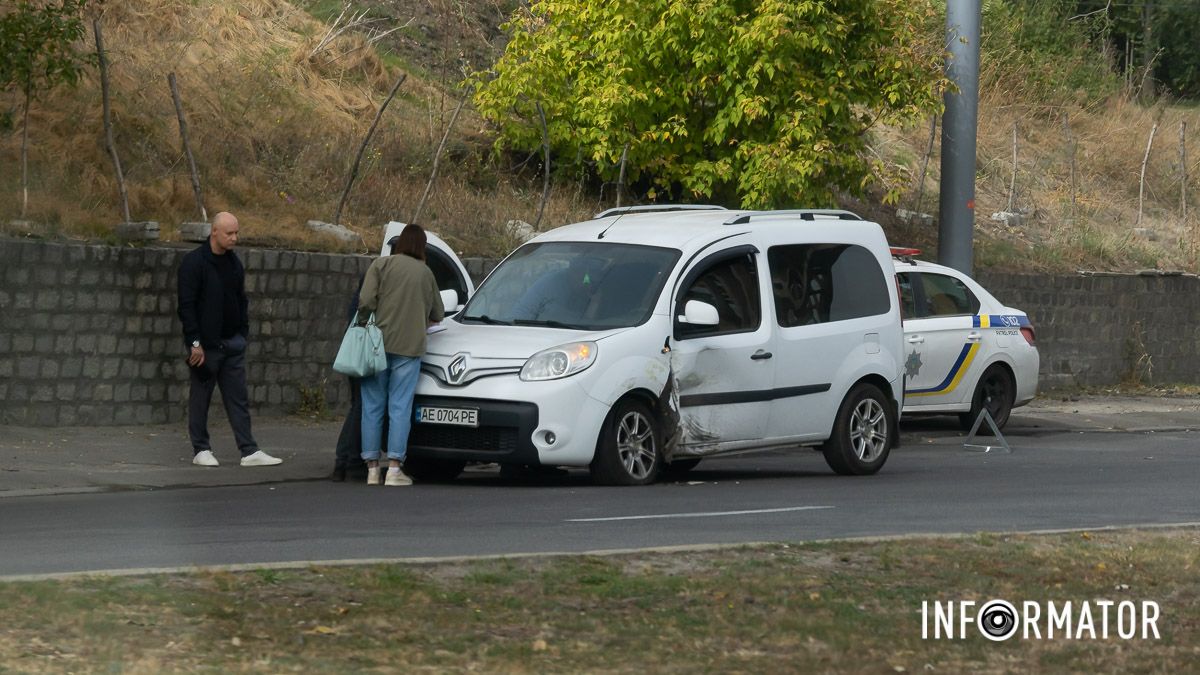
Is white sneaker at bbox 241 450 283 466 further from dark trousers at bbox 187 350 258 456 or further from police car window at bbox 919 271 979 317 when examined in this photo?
police car window at bbox 919 271 979 317

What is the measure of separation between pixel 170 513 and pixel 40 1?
31.7 feet

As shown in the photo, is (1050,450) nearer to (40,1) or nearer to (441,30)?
(40,1)

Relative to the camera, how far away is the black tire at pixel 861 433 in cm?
1369

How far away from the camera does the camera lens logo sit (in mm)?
6671

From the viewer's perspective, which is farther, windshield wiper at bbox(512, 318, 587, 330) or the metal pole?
the metal pole

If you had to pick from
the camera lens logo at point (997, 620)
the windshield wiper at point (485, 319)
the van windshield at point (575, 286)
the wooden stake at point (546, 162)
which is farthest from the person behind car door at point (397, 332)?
the wooden stake at point (546, 162)

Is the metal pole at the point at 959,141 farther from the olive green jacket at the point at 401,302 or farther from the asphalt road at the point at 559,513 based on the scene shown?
the olive green jacket at the point at 401,302

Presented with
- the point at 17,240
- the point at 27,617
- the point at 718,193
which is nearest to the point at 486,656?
the point at 27,617

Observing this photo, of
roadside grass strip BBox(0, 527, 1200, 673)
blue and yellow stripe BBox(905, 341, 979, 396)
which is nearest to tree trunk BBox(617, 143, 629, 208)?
blue and yellow stripe BBox(905, 341, 979, 396)

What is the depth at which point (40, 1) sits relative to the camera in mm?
18438

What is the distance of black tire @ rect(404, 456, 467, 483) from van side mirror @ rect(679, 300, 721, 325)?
6.43 ft

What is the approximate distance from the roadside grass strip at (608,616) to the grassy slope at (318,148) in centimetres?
922

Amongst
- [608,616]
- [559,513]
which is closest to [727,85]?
[559,513]

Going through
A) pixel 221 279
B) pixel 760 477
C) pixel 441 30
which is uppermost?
pixel 441 30
